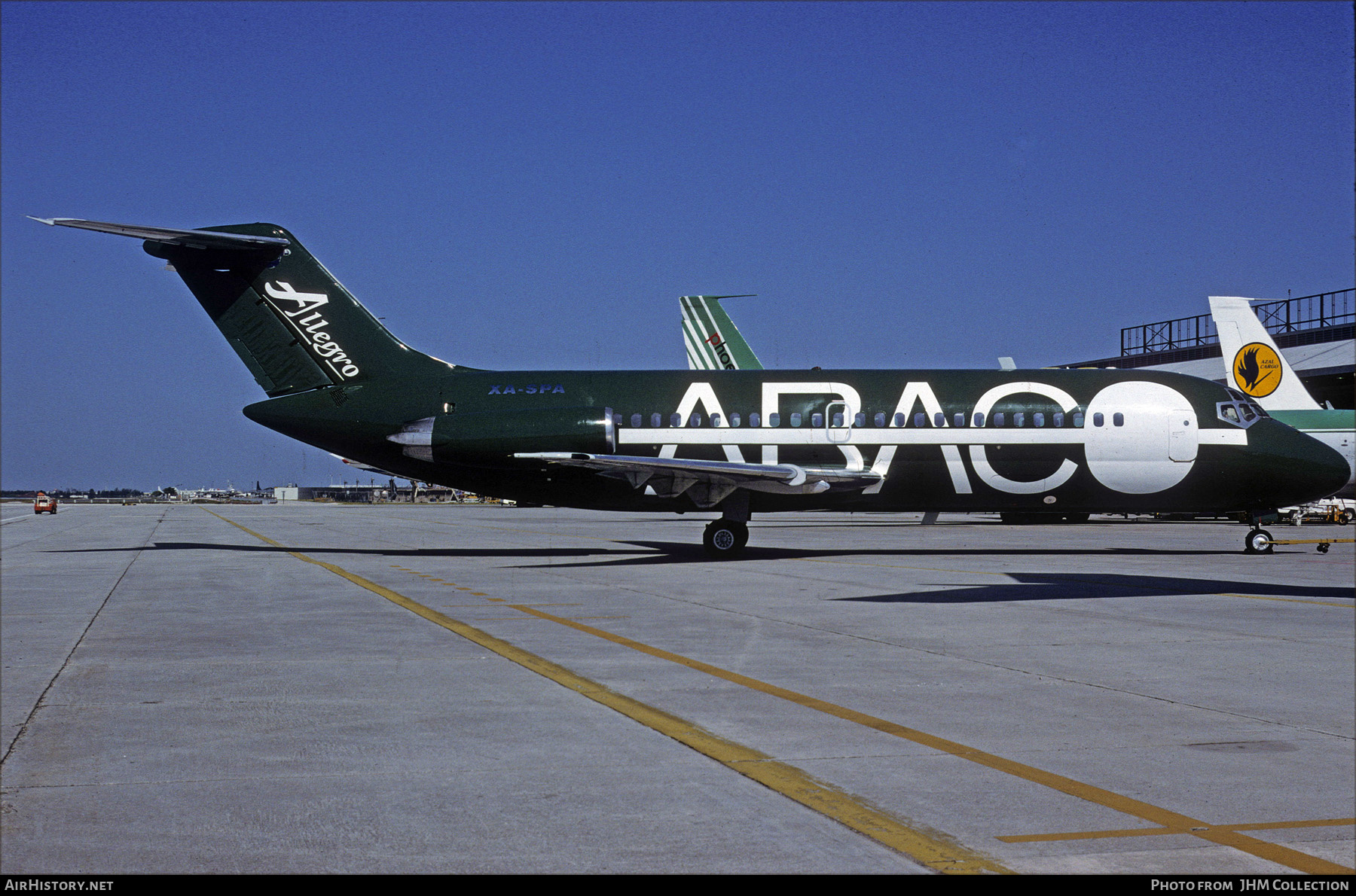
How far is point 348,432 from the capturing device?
26438mm

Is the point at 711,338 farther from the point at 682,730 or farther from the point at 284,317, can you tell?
the point at 682,730

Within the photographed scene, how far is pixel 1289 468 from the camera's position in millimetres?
25250

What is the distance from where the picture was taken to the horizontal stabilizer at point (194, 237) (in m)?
23.6

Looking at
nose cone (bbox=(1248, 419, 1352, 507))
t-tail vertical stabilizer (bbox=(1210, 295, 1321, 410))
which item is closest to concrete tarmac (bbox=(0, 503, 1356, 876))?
nose cone (bbox=(1248, 419, 1352, 507))

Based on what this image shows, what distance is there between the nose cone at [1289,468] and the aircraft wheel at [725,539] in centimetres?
1156

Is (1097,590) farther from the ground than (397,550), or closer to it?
farther from the ground

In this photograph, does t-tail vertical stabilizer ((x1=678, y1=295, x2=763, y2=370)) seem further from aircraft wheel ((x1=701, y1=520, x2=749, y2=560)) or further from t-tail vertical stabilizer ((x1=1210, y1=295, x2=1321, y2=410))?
aircraft wheel ((x1=701, y1=520, x2=749, y2=560))

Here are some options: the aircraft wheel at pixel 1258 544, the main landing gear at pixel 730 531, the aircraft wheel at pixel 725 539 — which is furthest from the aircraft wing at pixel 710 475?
the aircraft wheel at pixel 1258 544

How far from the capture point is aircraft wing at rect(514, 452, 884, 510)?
76.4ft

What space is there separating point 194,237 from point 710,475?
12816 mm

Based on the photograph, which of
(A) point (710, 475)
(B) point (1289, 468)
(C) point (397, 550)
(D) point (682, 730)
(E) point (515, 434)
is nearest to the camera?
(D) point (682, 730)

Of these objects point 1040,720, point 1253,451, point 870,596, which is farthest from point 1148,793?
point 1253,451

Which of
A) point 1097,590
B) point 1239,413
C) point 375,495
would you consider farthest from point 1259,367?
point 375,495

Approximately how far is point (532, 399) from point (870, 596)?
11.9m
